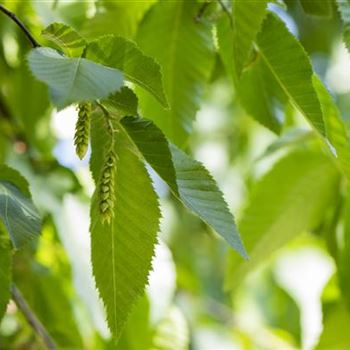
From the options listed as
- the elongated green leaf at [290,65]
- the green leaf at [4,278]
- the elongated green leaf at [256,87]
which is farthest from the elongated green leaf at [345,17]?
the green leaf at [4,278]

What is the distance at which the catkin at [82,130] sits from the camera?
2.48 feet

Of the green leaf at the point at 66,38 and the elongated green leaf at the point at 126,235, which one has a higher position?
the green leaf at the point at 66,38

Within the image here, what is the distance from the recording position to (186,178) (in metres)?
0.81

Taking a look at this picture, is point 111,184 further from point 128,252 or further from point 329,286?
point 329,286

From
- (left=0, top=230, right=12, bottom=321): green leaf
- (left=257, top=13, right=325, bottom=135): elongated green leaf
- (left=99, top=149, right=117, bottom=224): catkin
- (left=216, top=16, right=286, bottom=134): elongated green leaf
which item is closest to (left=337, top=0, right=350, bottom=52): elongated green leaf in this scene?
(left=257, top=13, right=325, bottom=135): elongated green leaf

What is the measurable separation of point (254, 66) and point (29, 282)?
0.57m

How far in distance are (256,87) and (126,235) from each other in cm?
34

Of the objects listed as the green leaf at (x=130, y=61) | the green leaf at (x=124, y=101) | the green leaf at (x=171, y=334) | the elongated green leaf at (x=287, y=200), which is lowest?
the green leaf at (x=171, y=334)

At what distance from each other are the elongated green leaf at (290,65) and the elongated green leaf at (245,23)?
51 mm

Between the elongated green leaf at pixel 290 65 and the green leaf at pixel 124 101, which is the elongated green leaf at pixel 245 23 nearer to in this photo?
the elongated green leaf at pixel 290 65

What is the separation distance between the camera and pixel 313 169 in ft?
4.42

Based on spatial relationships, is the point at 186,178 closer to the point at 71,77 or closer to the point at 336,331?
the point at 71,77

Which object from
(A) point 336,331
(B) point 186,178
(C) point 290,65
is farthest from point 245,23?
(A) point 336,331

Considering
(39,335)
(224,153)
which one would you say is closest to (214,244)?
(224,153)
